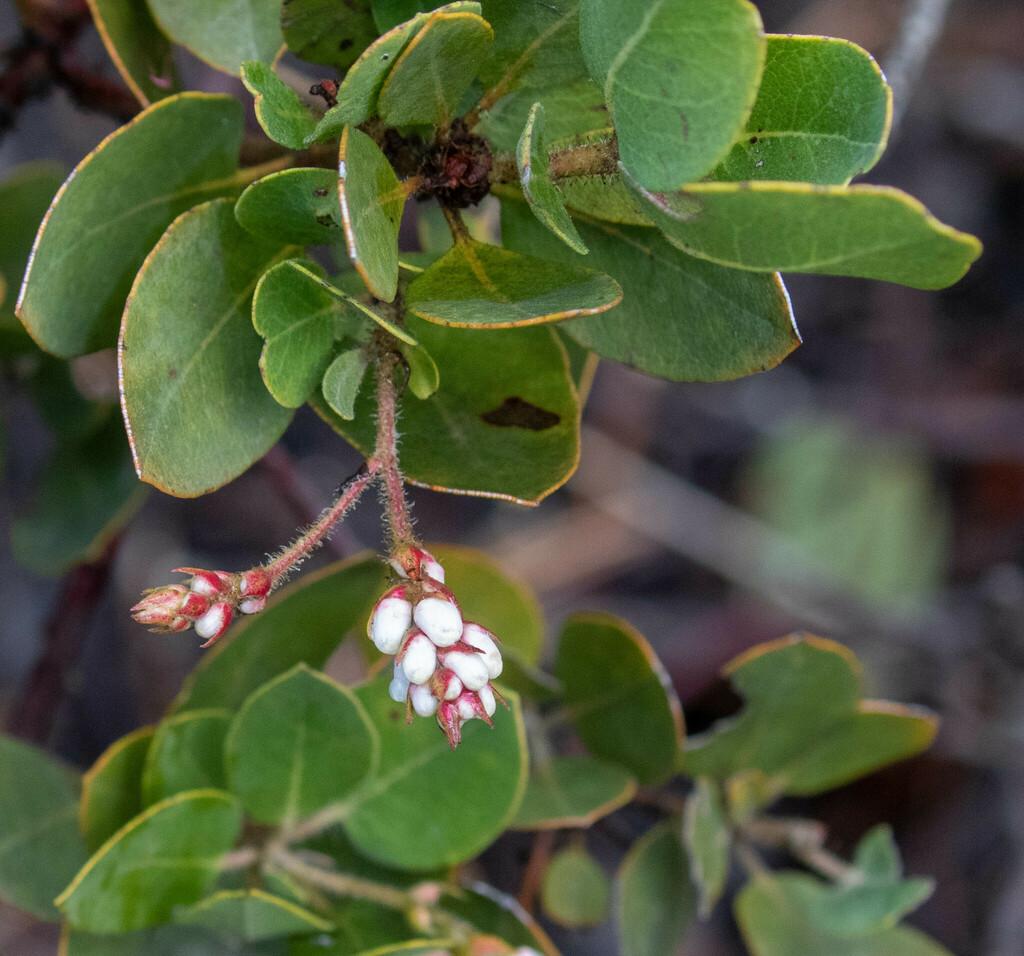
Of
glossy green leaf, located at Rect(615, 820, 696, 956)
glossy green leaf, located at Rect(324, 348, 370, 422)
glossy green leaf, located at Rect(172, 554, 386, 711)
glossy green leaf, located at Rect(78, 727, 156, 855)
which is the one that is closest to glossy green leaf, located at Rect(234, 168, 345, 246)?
glossy green leaf, located at Rect(324, 348, 370, 422)

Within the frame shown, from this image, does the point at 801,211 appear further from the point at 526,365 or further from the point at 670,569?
the point at 670,569

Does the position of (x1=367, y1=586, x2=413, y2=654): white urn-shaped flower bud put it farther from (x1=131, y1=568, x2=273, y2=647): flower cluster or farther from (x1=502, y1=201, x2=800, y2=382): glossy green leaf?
(x1=502, y1=201, x2=800, y2=382): glossy green leaf

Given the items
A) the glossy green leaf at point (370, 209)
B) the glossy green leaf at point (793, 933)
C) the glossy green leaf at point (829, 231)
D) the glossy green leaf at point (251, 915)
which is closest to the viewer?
the glossy green leaf at point (829, 231)

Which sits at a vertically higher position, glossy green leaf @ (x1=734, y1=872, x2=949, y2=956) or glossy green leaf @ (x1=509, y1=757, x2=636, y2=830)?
glossy green leaf @ (x1=509, y1=757, x2=636, y2=830)

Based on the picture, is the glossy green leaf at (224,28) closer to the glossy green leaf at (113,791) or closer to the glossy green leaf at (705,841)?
the glossy green leaf at (113,791)

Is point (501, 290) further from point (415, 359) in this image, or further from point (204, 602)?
point (204, 602)

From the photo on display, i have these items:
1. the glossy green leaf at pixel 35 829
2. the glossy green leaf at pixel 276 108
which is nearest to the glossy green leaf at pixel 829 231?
the glossy green leaf at pixel 276 108

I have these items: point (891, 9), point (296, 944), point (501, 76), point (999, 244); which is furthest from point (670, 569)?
point (501, 76)
